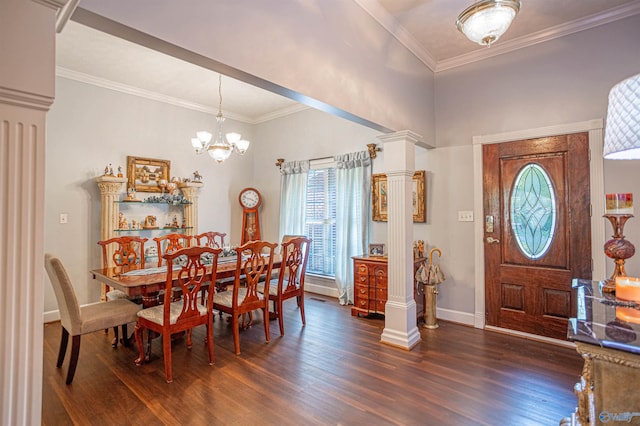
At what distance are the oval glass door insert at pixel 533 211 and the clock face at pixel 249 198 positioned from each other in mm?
3967

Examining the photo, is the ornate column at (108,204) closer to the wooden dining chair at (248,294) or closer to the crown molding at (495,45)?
the wooden dining chair at (248,294)

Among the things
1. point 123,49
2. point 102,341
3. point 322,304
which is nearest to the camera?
point 102,341

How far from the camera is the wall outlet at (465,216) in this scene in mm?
3607

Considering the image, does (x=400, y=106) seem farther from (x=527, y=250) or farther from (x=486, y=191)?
(x=527, y=250)

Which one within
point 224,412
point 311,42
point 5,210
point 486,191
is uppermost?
point 311,42

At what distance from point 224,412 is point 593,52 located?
4392 millimetres

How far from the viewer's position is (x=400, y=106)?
10.5ft

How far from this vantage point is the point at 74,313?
7.73ft

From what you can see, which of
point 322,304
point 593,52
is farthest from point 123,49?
point 593,52

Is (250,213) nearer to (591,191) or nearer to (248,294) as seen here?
(248,294)

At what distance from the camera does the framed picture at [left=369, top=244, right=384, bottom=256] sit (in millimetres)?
4086

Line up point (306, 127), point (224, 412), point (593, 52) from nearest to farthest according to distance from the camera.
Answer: point (224, 412) → point (593, 52) → point (306, 127)

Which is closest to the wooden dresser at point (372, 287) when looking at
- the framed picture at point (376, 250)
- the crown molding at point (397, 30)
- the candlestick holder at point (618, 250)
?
the framed picture at point (376, 250)

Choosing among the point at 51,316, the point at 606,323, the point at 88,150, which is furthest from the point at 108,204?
the point at 606,323
